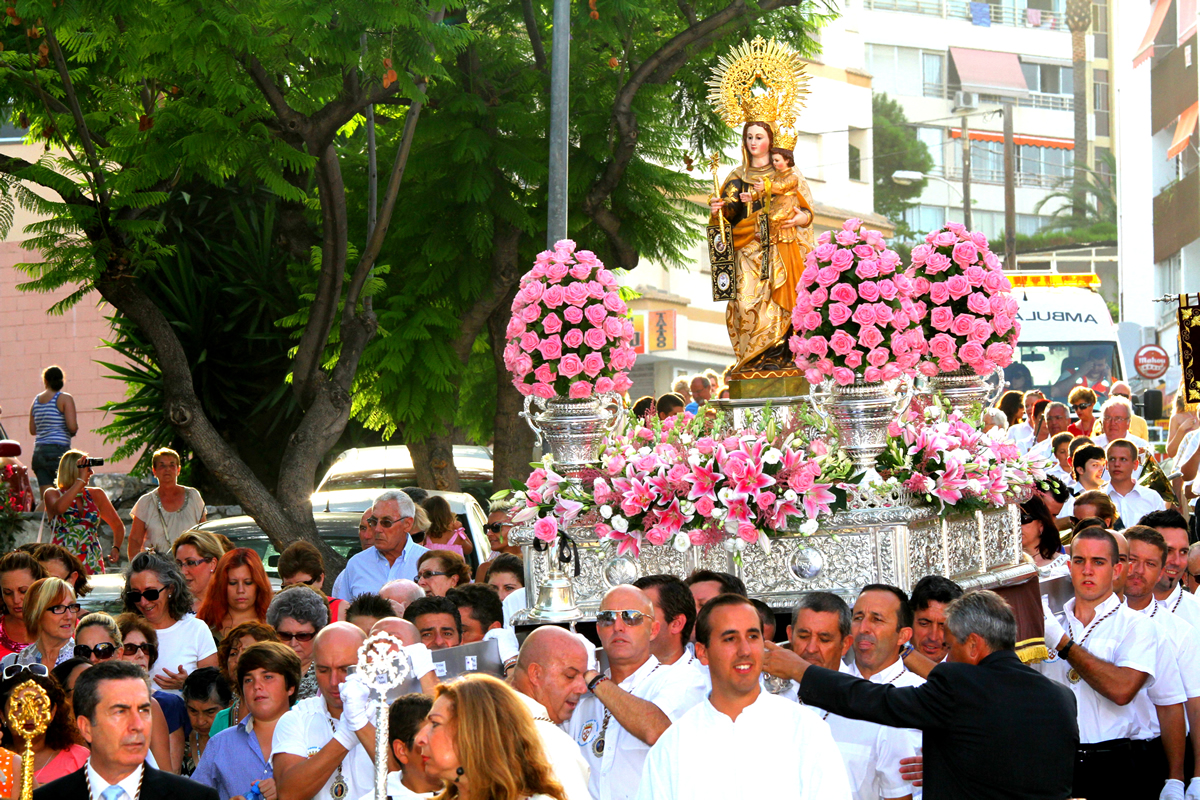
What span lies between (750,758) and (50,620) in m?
4.00

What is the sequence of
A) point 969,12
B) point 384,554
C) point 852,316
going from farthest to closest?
point 969,12 < point 384,554 < point 852,316

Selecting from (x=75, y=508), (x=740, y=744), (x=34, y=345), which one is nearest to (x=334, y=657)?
(x=740, y=744)

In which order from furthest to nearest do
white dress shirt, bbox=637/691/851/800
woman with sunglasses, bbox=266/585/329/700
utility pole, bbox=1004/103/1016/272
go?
utility pole, bbox=1004/103/1016/272, woman with sunglasses, bbox=266/585/329/700, white dress shirt, bbox=637/691/851/800

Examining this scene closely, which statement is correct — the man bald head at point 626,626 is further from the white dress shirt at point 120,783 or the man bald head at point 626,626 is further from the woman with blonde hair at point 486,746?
the white dress shirt at point 120,783

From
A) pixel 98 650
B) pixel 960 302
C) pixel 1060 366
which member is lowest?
pixel 98 650

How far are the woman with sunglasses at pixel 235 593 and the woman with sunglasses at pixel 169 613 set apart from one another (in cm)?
27

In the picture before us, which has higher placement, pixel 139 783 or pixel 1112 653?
pixel 1112 653

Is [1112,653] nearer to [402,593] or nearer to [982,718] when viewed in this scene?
[982,718]

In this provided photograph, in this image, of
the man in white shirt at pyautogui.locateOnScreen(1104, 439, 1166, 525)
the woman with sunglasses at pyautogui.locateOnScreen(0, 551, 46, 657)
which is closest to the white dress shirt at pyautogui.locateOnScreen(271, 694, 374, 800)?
the woman with sunglasses at pyautogui.locateOnScreen(0, 551, 46, 657)

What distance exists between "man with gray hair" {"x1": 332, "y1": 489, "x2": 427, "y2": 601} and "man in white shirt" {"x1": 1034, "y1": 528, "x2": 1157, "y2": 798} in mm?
4243

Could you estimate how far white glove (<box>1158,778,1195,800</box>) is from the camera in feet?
22.6

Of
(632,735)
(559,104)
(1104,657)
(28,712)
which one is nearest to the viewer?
(28,712)

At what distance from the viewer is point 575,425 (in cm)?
865

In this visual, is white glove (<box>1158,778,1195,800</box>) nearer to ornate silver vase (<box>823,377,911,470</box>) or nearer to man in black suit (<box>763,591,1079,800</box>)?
man in black suit (<box>763,591,1079,800</box>)
